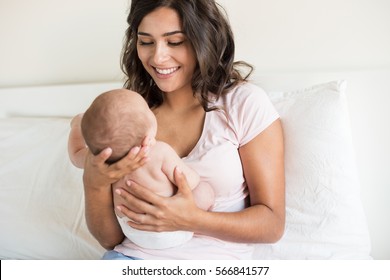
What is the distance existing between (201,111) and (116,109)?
27 cm

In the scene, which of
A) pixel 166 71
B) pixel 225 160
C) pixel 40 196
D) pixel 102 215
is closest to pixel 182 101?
pixel 166 71

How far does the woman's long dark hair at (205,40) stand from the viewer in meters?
0.83

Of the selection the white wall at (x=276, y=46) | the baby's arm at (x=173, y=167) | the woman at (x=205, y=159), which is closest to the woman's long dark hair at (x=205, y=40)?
the woman at (x=205, y=159)

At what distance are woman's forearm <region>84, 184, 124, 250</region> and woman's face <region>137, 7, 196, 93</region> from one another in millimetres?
268

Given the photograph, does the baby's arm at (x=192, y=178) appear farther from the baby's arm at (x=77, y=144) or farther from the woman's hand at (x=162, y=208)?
the baby's arm at (x=77, y=144)

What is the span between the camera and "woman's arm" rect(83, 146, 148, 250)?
71cm

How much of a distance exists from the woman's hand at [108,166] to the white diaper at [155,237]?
9 cm

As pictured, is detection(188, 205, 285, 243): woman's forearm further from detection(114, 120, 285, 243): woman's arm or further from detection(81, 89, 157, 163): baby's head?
detection(81, 89, 157, 163): baby's head

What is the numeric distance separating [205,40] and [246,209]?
36 centimetres

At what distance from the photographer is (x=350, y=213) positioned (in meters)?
0.89

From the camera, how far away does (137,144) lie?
2.35 feet

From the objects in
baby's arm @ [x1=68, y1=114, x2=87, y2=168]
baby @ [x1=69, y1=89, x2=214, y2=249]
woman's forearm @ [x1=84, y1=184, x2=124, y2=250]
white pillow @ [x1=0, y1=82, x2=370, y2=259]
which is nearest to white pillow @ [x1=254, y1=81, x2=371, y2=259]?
white pillow @ [x1=0, y1=82, x2=370, y2=259]

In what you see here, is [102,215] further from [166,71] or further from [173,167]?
[166,71]
